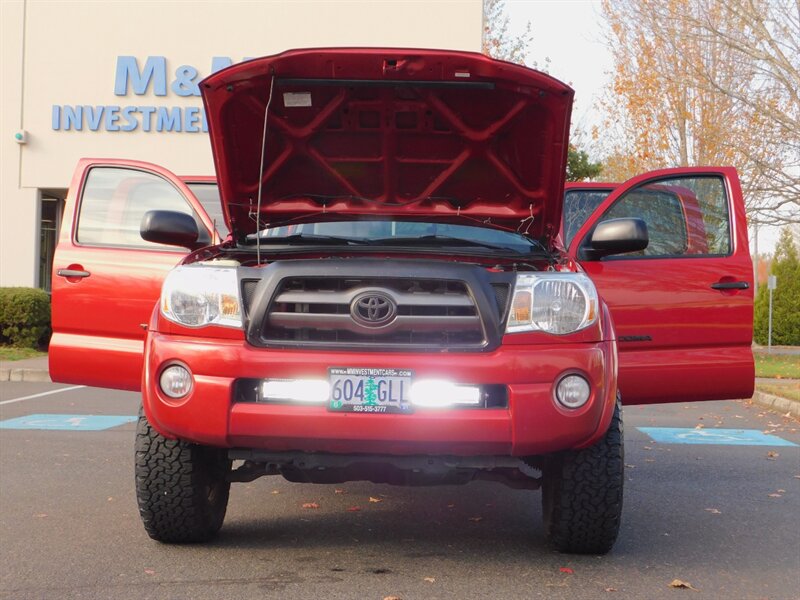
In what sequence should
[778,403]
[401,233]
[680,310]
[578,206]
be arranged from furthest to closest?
[778,403] < [578,206] < [680,310] < [401,233]

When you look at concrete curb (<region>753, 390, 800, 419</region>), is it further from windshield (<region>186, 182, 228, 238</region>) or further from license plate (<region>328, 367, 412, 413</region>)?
license plate (<region>328, 367, 412, 413</region>)

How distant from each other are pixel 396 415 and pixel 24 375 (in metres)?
11.8

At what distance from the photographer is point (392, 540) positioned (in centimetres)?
487

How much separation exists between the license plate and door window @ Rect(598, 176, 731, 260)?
2.62 meters

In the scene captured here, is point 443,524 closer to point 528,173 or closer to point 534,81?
point 528,173

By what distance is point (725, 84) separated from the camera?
17.8 m

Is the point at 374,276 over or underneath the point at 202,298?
over

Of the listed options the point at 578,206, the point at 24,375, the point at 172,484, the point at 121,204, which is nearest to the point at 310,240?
the point at 172,484

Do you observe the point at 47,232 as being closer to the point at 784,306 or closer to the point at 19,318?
the point at 19,318

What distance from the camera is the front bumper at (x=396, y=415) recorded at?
3984 mm

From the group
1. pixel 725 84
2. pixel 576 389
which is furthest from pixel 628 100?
pixel 576 389

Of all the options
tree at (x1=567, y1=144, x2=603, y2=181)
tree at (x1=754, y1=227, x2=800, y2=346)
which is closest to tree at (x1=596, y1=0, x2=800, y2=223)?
tree at (x1=567, y1=144, x2=603, y2=181)

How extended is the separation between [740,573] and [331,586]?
1732 mm

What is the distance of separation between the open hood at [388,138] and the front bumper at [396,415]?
1180 millimetres
